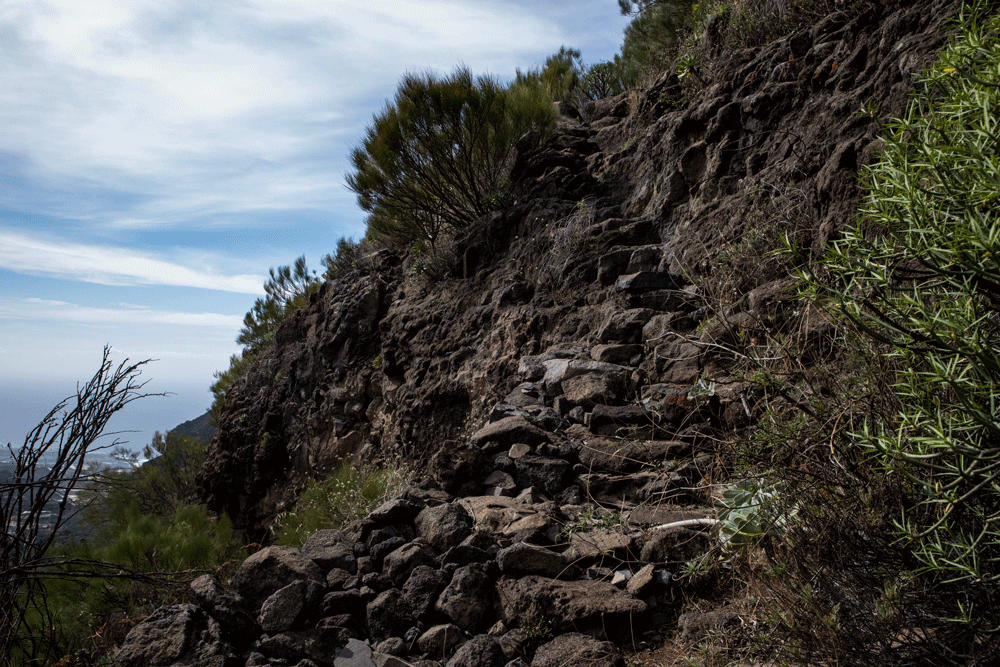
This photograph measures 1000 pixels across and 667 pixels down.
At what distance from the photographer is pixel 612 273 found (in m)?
6.50

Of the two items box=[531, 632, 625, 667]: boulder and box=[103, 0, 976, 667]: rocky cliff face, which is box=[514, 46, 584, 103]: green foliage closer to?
box=[103, 0, 976, 667]: rocky cliff face

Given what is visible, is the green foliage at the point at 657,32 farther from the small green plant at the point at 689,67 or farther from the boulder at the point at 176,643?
the boulder at the point at 176,643

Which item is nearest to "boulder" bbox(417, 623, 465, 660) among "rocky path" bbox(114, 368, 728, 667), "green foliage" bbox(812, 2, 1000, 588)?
"rocky path" bbox(114, 368, 728, 667)

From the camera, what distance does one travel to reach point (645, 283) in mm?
6008

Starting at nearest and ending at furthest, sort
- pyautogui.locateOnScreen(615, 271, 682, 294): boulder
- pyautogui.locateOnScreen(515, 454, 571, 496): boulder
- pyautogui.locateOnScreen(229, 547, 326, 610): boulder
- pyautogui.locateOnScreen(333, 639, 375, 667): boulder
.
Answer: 1. pyautogui.locateOnScreen(333, 639, 375, 667): boulder
2. pyautogui.locateOnScreen(229, 547, 326, 610): boulder
3. pyautogui.locateOnScreen(515, 454, 571, 496): boulder
4. pyautogui.locateOnScreen(615, 271, 682, 294): boulder

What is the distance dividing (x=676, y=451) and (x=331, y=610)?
2.35 metres

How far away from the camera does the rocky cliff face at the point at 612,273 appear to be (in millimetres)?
4820

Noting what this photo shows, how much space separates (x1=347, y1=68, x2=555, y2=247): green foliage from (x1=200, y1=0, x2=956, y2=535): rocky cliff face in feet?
1.79

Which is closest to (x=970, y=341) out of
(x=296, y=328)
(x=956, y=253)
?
(x=956, y=253)

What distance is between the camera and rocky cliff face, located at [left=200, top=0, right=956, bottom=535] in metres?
4.82

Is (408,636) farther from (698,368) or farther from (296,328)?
(296,328)

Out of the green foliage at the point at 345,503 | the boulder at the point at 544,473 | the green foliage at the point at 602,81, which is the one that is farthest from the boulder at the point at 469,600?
the green foliage at the point at 602,81

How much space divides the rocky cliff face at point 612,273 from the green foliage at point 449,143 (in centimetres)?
55

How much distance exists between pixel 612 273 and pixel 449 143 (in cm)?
404
